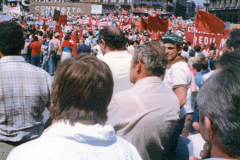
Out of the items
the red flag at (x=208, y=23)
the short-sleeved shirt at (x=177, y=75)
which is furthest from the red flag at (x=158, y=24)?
the short-sleeved shirt at (x=177, y=75)

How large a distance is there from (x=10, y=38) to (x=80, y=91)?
4.41 feet

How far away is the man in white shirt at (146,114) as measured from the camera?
1.94 m

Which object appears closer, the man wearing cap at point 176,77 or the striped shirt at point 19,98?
the striped shirt at point 19,98

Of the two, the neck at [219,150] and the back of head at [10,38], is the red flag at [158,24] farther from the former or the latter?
the neck at [219,150]

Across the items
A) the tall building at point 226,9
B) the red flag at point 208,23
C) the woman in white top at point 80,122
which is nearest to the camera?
the woman in white top at point 80,122

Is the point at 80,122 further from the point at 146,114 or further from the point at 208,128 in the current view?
the point at 146,114

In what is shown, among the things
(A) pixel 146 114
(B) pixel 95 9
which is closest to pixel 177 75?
(A) pixel 146 114

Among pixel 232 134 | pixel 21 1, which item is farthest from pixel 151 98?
pixel 21 1

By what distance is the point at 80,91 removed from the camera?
1269 mm

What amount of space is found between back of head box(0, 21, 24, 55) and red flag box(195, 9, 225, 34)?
530cm

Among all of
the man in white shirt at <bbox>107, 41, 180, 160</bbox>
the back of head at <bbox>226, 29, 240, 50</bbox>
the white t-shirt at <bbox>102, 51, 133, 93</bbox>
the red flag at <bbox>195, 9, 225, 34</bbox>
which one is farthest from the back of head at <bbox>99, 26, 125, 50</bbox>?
the red flag at <bbox>195, 9, 225, 34</bbox>

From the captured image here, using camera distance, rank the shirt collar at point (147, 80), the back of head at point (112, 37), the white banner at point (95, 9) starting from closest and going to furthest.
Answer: the shirt collar at point (147, 80), the back of head at point (112, 37), the white banner at point (95, 9)

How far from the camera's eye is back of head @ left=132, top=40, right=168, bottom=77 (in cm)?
221

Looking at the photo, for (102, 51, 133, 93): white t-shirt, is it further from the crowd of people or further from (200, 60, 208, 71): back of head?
(200, 60, 208, 71): back of head
